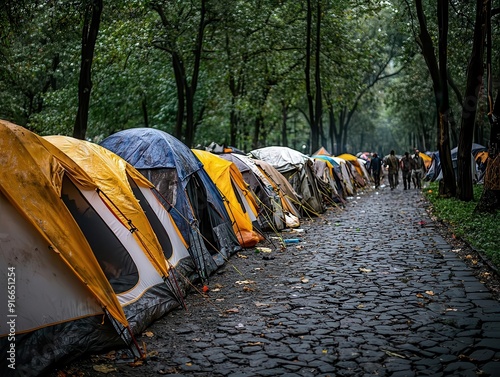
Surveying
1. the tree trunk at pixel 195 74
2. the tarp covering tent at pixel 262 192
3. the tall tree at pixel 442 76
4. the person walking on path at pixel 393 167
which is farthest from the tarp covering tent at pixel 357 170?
the tarp covering tent at pixel 262 192

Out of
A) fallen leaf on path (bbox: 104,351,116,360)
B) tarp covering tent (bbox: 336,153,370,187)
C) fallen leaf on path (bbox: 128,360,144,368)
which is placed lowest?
fallen leaf on path (bbox: 128,360,144,368)

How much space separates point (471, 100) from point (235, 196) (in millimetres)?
7745

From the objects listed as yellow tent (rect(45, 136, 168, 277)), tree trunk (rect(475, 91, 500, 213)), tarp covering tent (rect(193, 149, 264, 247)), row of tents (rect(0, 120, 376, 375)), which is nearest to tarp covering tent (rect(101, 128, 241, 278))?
row of tents (rect(0, 120, 376, 375))

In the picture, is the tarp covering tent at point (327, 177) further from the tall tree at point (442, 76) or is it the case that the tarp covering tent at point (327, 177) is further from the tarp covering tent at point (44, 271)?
the tarp covering tent at point (44, 271)

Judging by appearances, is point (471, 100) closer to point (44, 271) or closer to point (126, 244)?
point (126, 244)

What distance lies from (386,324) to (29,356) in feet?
12.5

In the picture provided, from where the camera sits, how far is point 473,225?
11.9 m

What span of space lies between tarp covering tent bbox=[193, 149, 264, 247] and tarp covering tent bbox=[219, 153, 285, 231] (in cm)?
115

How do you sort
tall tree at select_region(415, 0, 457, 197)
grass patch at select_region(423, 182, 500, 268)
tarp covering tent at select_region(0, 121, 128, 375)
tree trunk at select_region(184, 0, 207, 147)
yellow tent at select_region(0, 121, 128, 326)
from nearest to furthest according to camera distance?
tarp covering tent at select_region(0, 121, 128, 375)
yellow tent at select_region(0, 121, 128, 326)
grass patch at select_region(423, 182, 500, 268)
tall tree at select_region(415, 0, 457, 197)
tree trunk at select_region(184, 0, 207, 147)

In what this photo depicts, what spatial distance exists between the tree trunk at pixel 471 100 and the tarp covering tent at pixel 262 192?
19.6 feet

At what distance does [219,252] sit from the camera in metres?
9.95

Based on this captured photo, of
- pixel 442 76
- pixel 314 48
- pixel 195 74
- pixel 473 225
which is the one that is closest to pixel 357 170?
pixel 314 48

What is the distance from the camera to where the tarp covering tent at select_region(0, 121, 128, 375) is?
477cm

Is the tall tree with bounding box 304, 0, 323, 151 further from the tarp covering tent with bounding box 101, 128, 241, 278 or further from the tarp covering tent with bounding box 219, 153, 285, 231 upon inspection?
the tarp covering tent with bounding box 101, 128, 241, 278
